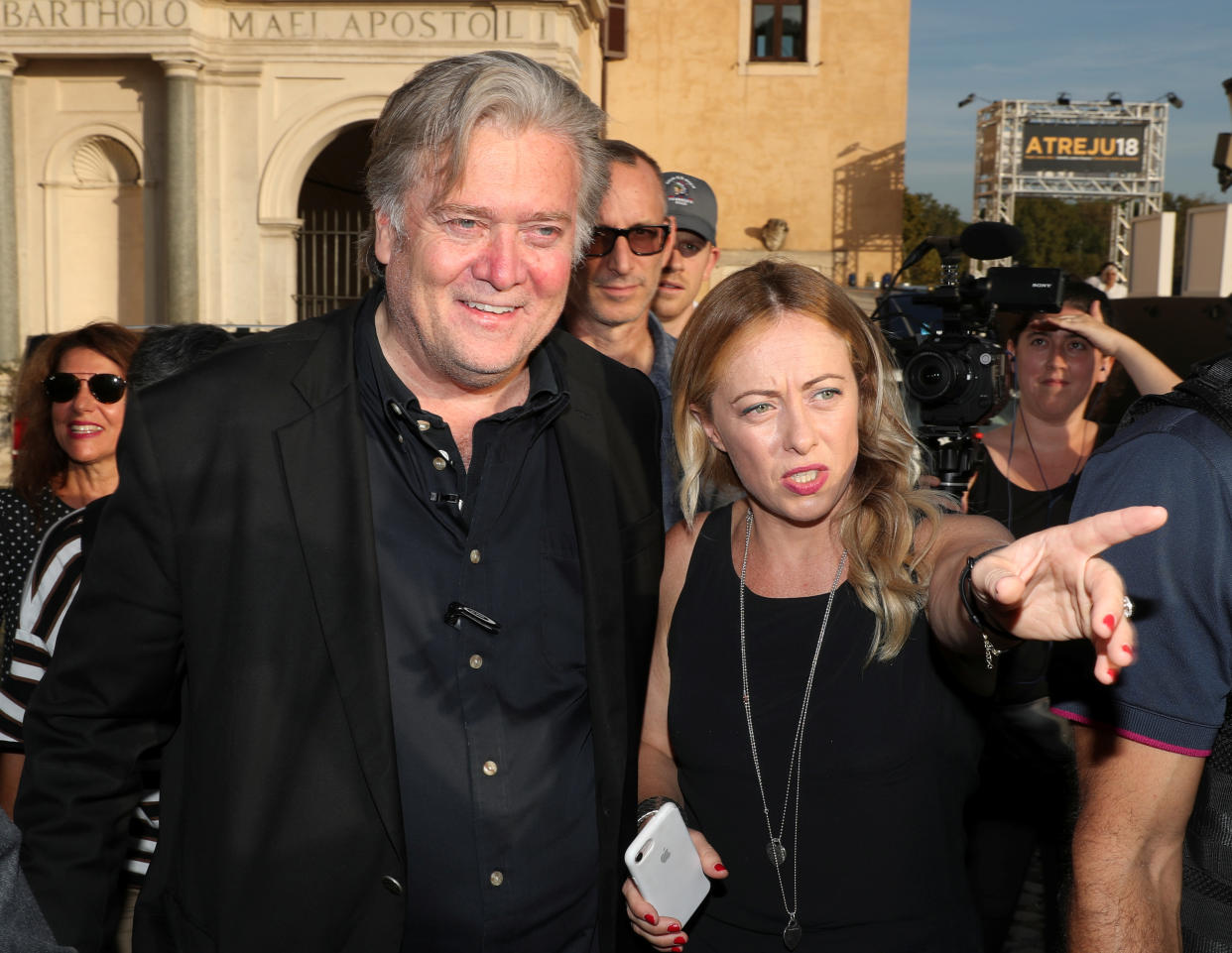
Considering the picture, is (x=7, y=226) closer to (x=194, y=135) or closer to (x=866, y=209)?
(x=194, y=135)

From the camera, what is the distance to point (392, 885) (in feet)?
6.25

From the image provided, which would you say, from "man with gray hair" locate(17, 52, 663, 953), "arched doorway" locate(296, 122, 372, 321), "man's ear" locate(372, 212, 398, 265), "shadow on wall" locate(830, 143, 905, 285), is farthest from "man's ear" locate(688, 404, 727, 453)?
"shadow on wall" locate(830, 143, 905, 285)

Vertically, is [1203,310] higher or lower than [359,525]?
higher

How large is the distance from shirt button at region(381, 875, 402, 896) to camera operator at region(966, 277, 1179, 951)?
145 centimetres

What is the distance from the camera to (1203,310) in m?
6.99

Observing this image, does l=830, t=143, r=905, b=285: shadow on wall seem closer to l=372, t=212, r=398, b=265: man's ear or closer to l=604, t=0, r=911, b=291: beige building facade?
l=604, t=0, r=911, b=291: beige building facade

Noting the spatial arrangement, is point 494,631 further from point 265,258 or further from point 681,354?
point 265,258

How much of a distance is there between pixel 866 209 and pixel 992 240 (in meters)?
22.5

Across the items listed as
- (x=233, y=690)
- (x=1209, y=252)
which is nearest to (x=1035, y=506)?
(x=233, y=690)

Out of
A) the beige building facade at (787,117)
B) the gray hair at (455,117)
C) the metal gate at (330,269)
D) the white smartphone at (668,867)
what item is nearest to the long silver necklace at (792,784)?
the white smartphone at (668,867)

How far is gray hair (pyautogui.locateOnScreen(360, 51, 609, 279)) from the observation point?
2039 millimetres

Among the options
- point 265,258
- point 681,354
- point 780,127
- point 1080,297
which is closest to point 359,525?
point 681,354

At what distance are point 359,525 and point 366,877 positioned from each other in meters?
0.57

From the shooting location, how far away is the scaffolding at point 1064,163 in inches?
1665
